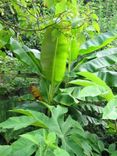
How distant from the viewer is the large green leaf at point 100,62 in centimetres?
394

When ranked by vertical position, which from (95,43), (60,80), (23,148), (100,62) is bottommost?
(23,148)

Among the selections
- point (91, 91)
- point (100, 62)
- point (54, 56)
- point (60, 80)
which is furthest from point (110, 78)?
point (91, 91)

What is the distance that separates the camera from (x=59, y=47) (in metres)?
3.64

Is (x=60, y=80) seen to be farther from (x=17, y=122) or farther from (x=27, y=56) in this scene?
(x=17, y=122)

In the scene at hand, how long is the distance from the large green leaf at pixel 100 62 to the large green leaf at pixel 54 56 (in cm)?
35

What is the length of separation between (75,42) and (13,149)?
1.85 meters

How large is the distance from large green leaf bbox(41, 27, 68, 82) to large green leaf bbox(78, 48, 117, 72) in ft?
1.15

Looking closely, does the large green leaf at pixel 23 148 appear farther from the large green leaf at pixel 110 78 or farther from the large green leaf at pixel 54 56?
the large green leaf at pixel 110 78

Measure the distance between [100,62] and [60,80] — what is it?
575 mm

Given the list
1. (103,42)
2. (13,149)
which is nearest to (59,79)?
(103,42)

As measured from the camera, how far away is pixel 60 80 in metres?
3.74

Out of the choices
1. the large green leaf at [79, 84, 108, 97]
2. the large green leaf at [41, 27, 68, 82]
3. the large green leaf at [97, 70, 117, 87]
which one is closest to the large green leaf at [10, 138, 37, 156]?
the large green leaf at [79, 84, 108, 97]

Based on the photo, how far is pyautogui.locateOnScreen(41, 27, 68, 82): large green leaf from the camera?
363 cm

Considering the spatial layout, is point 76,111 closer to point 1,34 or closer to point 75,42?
point 75,42
